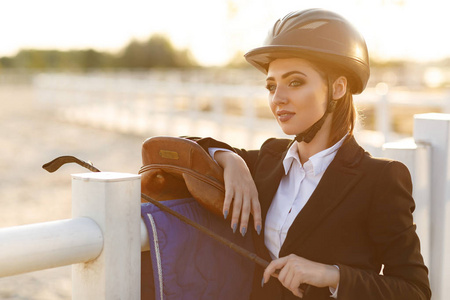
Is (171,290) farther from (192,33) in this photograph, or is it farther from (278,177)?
(192,33)

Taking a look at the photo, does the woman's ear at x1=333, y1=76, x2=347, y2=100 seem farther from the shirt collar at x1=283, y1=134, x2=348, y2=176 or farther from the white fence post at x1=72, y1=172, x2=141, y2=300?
the white fence post at x1=72, y1=172, x2=141, y2=300

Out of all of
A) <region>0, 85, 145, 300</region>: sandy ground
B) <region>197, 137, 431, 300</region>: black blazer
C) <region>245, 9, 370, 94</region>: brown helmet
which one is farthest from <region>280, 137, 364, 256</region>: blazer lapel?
<region>0, 85, 145, 300</region>: sandy ground

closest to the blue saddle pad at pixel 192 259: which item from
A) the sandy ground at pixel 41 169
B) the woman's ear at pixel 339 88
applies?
the woman's ear at pixel 339 88

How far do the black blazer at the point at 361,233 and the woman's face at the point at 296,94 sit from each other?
6.4 inches

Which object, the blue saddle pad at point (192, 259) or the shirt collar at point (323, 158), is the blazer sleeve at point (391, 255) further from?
the blue saddle pad at point (192, 259)

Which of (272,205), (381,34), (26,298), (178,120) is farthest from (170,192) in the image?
(381,34)

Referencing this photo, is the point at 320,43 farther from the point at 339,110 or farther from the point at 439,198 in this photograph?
the point at 439,198

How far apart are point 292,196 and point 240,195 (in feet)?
0.93

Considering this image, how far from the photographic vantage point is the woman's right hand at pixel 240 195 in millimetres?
1810

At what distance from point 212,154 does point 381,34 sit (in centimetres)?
2269

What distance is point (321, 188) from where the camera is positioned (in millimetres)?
1883

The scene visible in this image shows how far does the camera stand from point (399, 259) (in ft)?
5.62

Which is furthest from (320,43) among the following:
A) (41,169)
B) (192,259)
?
(41,169)

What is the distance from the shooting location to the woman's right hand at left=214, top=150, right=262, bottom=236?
5.94 ft
